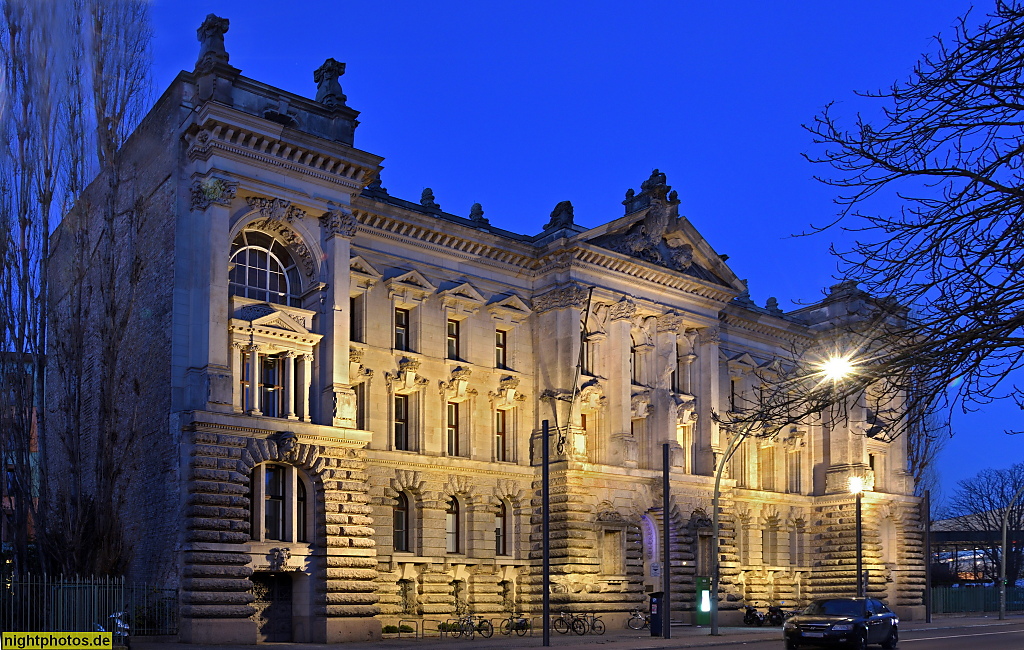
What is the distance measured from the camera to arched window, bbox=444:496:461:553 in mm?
39438

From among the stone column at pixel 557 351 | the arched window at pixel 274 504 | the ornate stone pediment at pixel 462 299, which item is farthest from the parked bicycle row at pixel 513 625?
the ornate stone pediment at pixel 462 299

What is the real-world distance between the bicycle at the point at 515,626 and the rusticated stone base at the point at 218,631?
33.5 feet

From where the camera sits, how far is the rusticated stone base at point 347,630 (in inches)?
1238

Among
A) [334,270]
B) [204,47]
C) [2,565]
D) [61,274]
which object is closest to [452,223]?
[334,270]

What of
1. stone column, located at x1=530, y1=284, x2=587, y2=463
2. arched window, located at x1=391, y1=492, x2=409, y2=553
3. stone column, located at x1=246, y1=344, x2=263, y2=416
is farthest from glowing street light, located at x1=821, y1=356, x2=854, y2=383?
stone column, located at x1=530, y1=284, x2=587, y2=463

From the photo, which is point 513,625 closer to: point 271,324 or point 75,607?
point 271,324

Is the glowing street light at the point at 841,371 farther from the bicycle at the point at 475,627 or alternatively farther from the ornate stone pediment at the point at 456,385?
the ornate stone pediment at the point at 456,385

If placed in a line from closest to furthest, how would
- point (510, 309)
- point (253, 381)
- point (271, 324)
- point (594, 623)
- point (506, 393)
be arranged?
point (253, 381)
point (271, 324)
point (594, 623)
point (506, 393)
point (510, 309)

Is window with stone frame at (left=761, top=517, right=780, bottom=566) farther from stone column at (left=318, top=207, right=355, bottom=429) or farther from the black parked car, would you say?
stone column at (left=318, top=207, right=355, bottom=429)

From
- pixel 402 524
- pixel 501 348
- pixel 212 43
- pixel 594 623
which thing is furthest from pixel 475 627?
pixel 212 43

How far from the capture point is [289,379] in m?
32.8

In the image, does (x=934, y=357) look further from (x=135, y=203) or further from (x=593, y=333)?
(x=593, y=333)


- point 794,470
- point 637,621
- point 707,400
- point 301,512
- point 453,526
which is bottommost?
point 637,621

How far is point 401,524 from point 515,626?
526 centimetres
